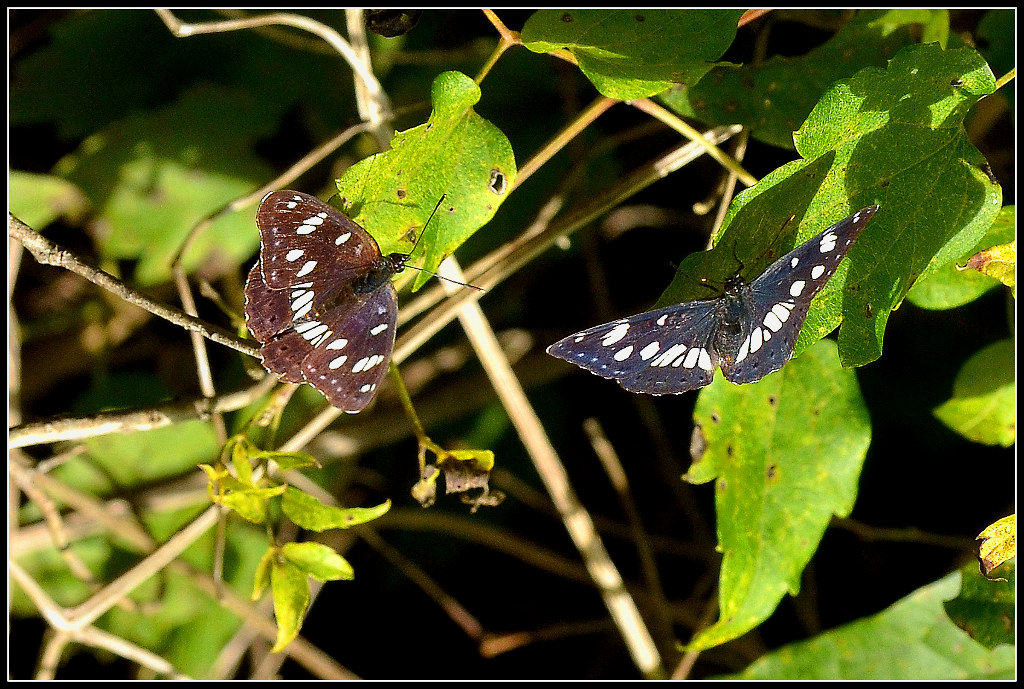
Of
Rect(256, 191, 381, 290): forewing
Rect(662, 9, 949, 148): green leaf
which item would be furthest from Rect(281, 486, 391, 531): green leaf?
Rect(662, 9, 949, 148): green leaf

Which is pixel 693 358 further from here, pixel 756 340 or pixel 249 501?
pixel 249 501

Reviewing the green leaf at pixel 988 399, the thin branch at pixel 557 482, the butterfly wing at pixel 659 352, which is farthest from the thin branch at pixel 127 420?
the green leaf at pixel 988 399

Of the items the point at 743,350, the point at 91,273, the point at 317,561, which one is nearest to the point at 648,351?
the point at 743,350

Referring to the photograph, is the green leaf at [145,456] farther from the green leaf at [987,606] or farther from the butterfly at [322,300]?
the green leaf at [987,606]

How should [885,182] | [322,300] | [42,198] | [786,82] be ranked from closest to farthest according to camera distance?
[885,182] → [322,300] → [786,82] → [42,198]

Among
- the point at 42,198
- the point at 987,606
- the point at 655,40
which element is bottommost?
the point at 987,606

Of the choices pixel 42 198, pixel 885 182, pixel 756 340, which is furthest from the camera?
pixel 42 198

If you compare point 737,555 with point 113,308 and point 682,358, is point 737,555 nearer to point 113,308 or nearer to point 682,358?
point 682,358
